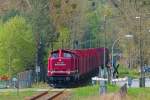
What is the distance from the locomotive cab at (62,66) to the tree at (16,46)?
78.2 ft

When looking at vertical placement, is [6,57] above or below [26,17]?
below

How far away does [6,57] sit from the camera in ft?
286

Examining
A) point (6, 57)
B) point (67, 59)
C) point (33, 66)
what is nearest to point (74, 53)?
point (67, 59)

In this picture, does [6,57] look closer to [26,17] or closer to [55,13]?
[26,17]

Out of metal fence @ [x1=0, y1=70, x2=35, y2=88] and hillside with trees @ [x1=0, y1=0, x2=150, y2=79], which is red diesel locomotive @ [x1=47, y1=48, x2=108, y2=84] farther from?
hillside with trees @ [x1=0, y1=0, x2=150, y2=79]

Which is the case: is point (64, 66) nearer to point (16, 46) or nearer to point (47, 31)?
point (47, 31)

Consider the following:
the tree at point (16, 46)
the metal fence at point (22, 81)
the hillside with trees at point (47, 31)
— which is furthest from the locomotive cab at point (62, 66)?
the tree at point (16, 46)

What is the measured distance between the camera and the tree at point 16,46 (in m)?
77.6

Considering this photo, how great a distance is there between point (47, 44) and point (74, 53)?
20303 millimetres

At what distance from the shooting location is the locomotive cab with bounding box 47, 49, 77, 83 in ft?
165

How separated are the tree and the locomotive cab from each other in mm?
23841

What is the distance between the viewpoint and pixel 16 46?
8312 centimetres

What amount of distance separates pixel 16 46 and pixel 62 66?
3319 cm

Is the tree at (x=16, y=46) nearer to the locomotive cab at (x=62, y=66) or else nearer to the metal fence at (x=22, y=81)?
the metal fence at (x=22, y=81)
